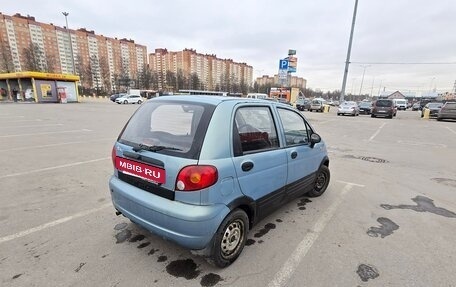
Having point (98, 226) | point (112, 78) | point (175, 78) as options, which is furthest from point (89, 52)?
point (98, 226)

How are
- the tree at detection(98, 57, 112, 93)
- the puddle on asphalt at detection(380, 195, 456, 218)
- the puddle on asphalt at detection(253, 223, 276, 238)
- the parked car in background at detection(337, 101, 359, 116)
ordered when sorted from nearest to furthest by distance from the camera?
1. the puddle on asphalt at detection(253, 223, 276, 238)
2. the puddle on asphalt at detection(380, 195, 456, 218)
3. the parked car in background at detection(337, 101, 359, 116)
4. the tree at detection(98, 57, 112, 93)

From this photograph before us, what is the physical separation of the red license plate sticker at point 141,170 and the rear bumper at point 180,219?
0.18m

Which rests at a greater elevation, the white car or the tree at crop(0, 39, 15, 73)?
the tree at crop(0, 39, 15, 73)

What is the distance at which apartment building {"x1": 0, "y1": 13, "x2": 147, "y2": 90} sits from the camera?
57.1 meters

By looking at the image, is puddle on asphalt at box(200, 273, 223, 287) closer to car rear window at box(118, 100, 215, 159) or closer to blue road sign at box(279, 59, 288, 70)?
car rear window at box(118, 100, 215, 159)

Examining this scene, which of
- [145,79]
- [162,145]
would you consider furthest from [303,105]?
[145,79]

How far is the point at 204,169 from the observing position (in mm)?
2182

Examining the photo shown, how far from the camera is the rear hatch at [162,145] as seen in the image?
2262 mm

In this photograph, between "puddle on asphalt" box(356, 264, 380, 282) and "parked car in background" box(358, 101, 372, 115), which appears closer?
"puddle on asphalt" box(356, 264, 380, 282)

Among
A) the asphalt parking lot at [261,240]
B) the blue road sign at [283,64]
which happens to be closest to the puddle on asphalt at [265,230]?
the asphalt parking lot at [261,240]

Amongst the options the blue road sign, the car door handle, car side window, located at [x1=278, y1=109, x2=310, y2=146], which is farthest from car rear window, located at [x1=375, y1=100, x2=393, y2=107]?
the car door handle

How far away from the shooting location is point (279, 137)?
309cm

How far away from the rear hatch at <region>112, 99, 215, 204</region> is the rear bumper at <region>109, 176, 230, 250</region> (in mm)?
70

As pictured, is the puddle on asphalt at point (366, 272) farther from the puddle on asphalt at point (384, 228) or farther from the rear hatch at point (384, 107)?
the rear hatch at point (384, 107)
